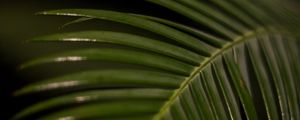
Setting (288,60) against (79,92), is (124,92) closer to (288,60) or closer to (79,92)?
(79,92)

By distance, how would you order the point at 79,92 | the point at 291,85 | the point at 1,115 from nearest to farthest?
the point at 79,92 < the point at 291,85 < the point at 1,115

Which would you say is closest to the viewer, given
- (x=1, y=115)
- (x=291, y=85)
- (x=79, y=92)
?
(x=79, y=92)

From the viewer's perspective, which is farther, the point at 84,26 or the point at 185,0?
the point at 84,26

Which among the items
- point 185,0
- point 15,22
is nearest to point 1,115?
point 15,22

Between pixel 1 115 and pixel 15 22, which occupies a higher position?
pixel 15 22

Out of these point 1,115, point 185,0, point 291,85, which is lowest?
point 1,115
